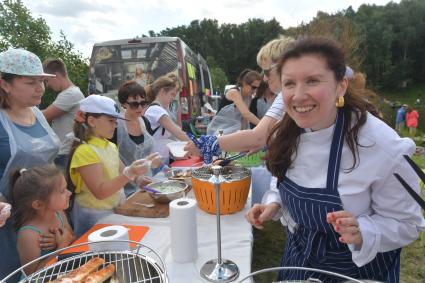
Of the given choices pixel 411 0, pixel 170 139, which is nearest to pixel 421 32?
pixel 411 0

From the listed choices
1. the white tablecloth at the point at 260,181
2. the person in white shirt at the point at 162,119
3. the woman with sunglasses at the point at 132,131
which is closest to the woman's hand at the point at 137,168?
the white tablecloth at the point at 260,181

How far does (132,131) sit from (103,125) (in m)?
0.77

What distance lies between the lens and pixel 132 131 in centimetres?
282

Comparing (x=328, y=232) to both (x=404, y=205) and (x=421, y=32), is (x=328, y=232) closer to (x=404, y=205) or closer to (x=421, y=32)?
(x=404, y=205)

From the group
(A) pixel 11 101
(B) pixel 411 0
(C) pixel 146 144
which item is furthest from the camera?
(B) pixel 411 0

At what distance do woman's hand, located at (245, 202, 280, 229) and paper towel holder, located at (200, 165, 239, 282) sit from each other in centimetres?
22

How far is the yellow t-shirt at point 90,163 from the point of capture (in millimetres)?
1848

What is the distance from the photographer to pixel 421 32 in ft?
133

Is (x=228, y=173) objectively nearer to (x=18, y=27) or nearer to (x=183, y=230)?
(x=183, y=230)

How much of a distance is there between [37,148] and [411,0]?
56.6 m

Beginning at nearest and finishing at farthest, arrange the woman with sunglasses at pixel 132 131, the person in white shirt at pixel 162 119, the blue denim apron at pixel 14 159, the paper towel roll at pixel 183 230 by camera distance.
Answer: the paper towel roll at pixel 183 230 < the blue denim apron at pixel 14 159 < the woman with sunglasses at pixel 132 131 < the person in white shirt at pixel 162 119

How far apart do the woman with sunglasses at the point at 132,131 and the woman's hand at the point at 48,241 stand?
1.20 m

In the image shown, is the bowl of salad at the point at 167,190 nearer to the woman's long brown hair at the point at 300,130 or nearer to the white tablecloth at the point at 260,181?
the white tablecloth at the point at 260,181

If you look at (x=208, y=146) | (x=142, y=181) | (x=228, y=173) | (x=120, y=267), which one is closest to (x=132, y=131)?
(x=142, y=181)
